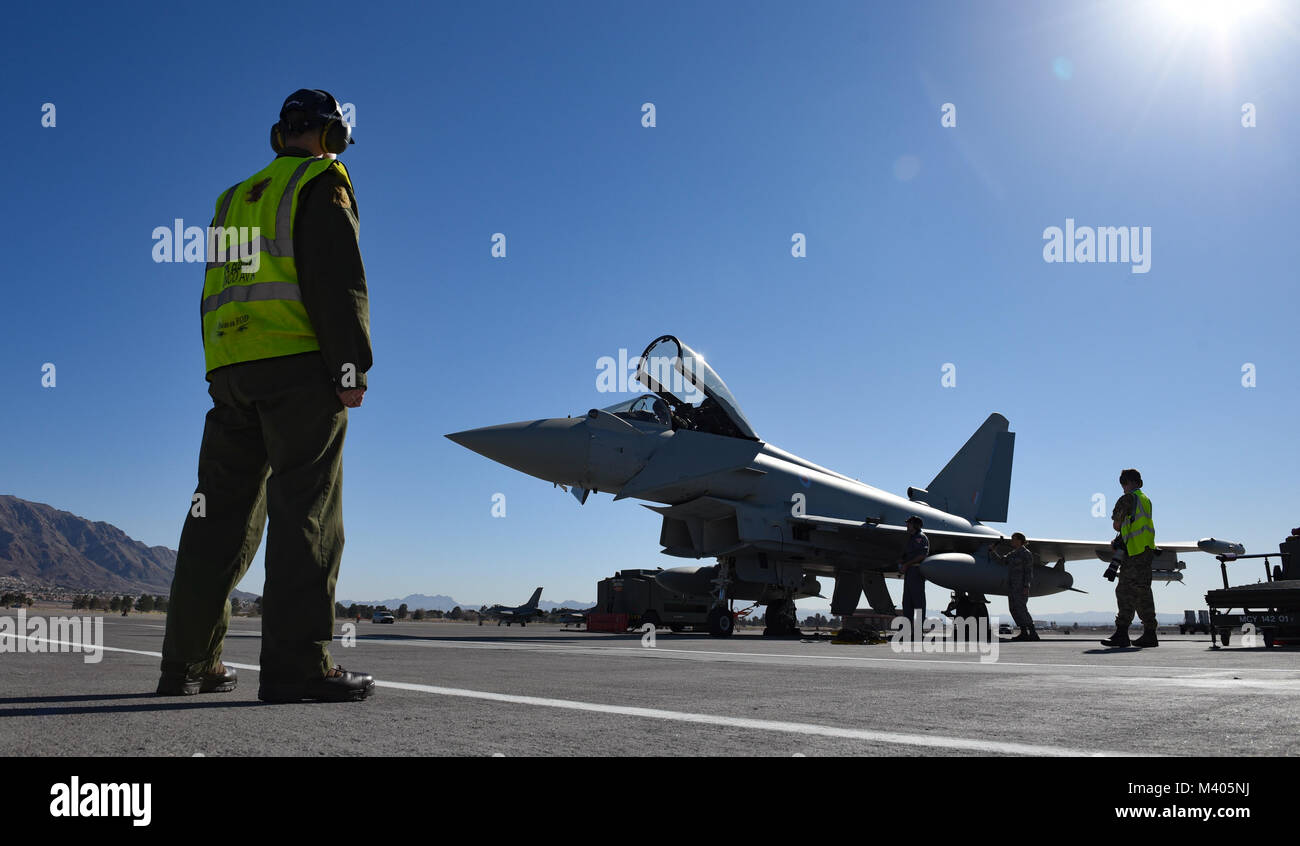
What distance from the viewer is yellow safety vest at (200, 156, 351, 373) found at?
330cm

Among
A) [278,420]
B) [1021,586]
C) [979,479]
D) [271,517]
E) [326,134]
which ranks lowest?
[1021,586]

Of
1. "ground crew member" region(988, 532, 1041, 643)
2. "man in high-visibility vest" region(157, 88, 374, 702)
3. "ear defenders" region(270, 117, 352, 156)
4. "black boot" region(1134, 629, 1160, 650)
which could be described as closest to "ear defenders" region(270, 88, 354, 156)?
"ear defenders" region(270, 117, 352, 156)

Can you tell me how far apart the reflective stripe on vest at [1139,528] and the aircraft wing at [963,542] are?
4.83 m

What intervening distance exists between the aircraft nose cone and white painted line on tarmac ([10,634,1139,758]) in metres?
11.7

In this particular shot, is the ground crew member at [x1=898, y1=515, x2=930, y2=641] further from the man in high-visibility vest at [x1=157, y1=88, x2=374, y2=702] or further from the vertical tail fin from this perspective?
the vertical tail fin

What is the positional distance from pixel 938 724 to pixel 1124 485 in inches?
343

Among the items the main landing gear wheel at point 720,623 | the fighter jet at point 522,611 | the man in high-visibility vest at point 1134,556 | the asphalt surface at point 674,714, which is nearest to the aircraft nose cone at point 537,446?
the main landing gear wheel at point 720,623

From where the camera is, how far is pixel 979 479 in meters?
26.4

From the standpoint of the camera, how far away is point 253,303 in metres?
3.34

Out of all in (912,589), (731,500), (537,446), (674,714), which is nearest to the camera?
(674,714)

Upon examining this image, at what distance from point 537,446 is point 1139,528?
31.5 feet

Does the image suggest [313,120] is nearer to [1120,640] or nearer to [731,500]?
[1120,640]

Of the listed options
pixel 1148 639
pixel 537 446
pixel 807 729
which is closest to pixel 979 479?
pixel 537 446

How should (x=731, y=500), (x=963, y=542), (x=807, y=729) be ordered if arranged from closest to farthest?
(x=807, y=729) → (x=731, y=500) → (x=963, y=542)
